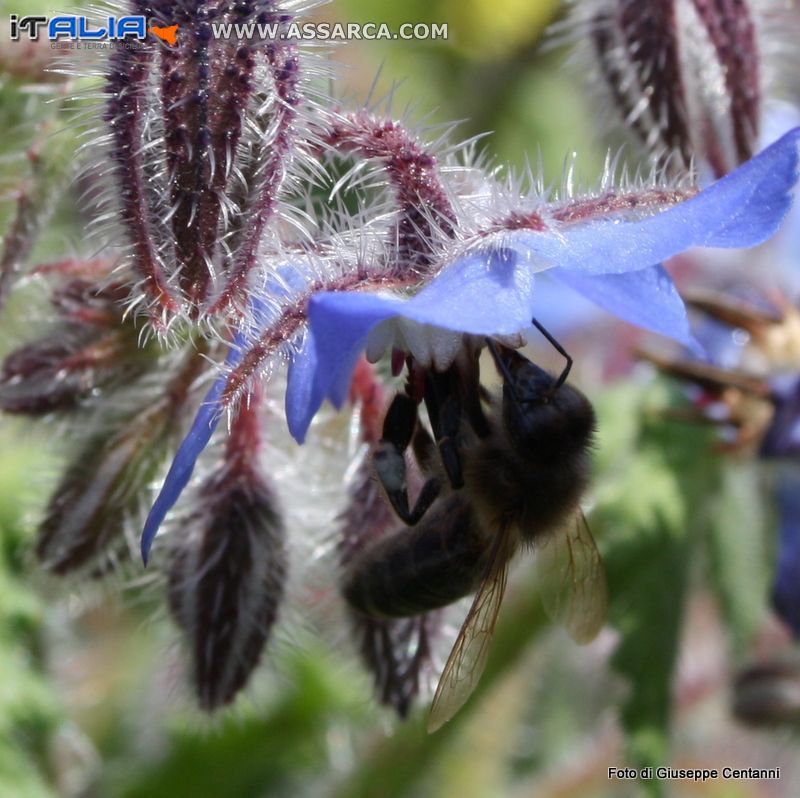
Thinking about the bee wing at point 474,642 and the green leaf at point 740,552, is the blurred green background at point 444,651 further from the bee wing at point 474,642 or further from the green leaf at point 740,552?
the bee wing at point 474,642

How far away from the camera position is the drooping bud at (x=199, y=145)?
3.76 ft

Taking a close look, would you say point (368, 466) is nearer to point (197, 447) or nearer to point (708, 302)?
point (197, 447)

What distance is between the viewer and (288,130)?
1.19 metres

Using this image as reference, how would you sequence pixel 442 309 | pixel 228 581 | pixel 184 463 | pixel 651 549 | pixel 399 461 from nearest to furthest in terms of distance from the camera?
pixel 442 309 → pixel 184 463 → pixel 399 461 → pixel 228 581 → pixel 651 549

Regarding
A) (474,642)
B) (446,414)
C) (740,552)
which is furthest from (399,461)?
(740,552)

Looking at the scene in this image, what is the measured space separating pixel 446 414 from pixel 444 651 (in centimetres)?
32

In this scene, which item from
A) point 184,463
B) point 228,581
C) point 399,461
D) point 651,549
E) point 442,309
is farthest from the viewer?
point 651,549

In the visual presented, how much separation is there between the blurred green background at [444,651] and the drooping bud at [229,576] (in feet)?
0.18

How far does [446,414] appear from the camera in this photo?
4.20ft

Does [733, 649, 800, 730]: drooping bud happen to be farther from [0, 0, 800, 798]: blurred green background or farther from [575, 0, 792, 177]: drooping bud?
[575, 0, 792, 177]: drooping bud

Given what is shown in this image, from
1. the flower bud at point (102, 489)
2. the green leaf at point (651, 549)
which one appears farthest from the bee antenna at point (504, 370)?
the green leaf at point (651, 549)

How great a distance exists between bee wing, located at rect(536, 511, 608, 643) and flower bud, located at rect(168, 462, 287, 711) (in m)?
0.27

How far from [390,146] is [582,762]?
1483 mm

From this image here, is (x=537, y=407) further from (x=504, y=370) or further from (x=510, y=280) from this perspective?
(x=510, y=280)
